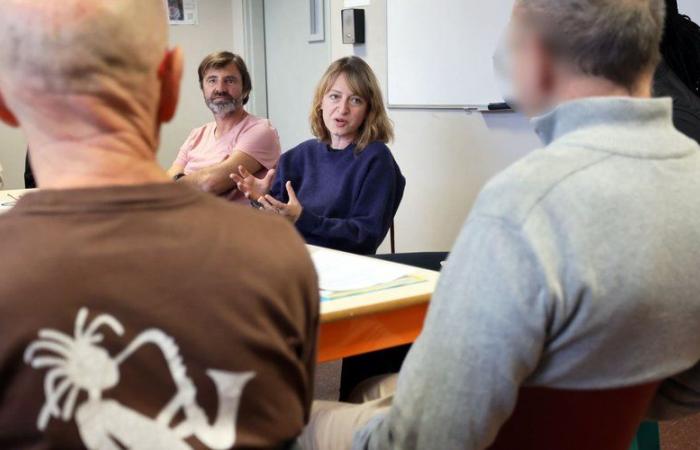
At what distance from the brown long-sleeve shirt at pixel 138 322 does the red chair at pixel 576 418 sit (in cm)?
37

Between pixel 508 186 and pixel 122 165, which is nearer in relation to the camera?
pixel 122 165

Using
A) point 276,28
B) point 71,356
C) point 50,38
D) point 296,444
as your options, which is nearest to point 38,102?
point 50,38

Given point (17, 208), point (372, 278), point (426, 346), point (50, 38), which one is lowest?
point (372, 278)

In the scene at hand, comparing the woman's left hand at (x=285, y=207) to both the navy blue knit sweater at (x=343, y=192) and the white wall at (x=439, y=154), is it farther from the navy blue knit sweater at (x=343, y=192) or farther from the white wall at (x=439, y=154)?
the white wall at (x=439, y=154)

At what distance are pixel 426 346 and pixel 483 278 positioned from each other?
0.12m

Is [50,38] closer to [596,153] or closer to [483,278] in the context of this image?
[483,278]

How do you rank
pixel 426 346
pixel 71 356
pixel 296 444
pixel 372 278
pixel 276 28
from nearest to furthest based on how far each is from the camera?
pixel 71 356 → pixel 296 444 → pixel 426 346 → pixel 372 278 → pixel 276 28

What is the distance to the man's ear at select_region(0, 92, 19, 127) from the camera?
82cm

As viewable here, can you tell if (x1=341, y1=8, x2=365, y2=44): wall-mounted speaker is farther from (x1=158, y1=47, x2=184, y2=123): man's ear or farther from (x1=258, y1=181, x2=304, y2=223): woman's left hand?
(x1=158, y1=47, x2=184, y2=123): man's ear

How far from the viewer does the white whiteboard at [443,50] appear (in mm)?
3266

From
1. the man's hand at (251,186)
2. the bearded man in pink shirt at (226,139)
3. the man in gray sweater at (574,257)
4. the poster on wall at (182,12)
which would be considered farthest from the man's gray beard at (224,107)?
the man in gray sweater at (574,257)

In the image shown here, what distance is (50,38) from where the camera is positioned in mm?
747

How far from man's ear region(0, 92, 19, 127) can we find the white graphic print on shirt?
258 mm

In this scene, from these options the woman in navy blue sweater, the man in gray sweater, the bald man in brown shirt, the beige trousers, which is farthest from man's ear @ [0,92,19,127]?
the woman in navy blue sweater
